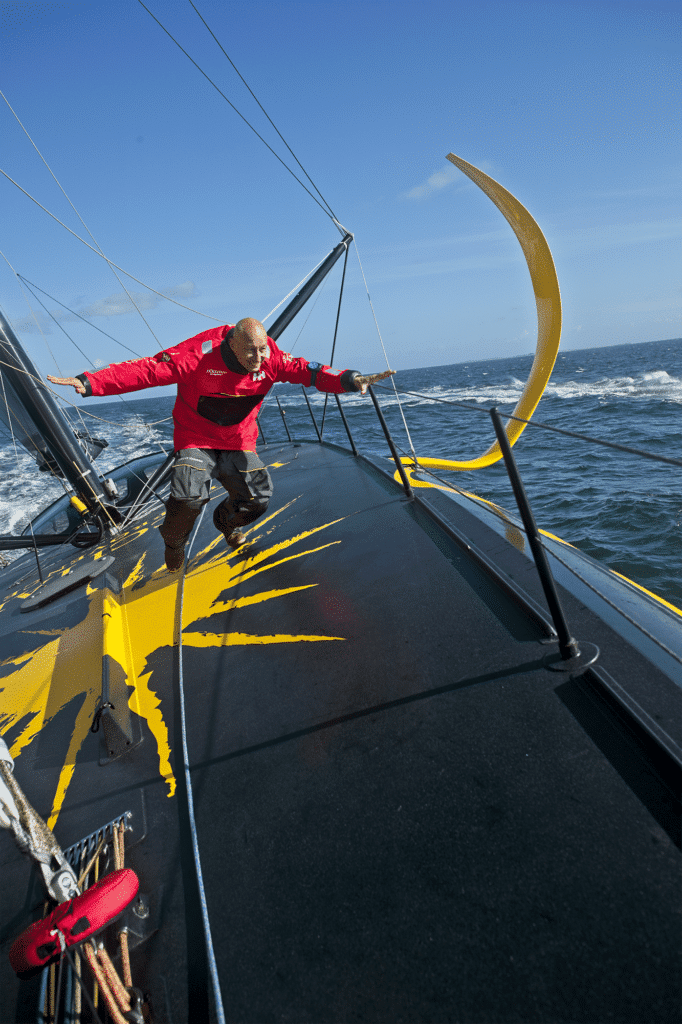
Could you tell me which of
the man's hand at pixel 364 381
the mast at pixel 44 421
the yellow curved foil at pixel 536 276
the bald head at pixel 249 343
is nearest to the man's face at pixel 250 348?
the bald head at pixel 249 343

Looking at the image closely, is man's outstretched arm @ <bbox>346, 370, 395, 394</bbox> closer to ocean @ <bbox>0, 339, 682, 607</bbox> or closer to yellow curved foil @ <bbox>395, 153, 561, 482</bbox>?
ocean @ <bbox>0, 339, 682, 607</bbox>

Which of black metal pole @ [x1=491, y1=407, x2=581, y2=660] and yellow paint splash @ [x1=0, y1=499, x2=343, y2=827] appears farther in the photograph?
yellow paint splash @ [x1=0, y1=499, x2=343, y2=827]

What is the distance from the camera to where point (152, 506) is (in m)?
7.79

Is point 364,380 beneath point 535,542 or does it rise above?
above

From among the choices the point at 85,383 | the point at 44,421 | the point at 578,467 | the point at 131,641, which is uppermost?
the point at 44,421

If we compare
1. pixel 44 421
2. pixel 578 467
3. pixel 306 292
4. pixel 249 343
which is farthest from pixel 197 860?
pixel 578 467

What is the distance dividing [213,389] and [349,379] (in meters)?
1.11

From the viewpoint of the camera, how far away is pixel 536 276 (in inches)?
252

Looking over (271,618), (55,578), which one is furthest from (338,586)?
(55,578)

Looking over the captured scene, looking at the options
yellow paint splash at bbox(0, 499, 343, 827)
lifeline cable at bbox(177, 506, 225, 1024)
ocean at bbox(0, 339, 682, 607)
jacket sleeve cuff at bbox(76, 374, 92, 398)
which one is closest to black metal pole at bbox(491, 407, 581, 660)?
ocean at bbox(0, 339, 682, 607)

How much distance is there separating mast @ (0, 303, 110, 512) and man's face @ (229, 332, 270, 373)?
13.3 ft

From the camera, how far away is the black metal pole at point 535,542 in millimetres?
2172

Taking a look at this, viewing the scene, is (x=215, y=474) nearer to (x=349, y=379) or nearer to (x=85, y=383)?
(x=85, y=383)

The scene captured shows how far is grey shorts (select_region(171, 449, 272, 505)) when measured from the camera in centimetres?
418
